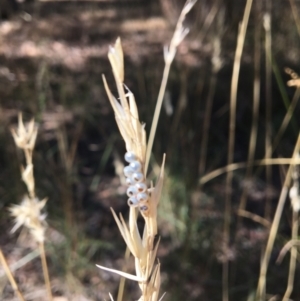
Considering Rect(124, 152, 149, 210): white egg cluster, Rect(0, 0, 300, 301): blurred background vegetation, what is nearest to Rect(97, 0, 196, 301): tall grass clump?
Rect(124, 152, 149, 210): white egg cluster

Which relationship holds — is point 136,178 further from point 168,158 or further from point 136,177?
point 168,158

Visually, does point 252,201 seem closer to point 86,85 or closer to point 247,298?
point 247,298

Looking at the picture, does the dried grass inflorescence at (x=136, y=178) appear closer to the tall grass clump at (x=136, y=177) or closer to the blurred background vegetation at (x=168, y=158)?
the tall grass clump at (x=136, y=177)

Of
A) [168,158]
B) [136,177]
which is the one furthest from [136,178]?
[168,158]

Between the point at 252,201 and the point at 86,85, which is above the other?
the point at 86,85

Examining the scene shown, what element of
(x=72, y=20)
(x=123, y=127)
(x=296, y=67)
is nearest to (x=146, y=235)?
(x=123, y=127)
